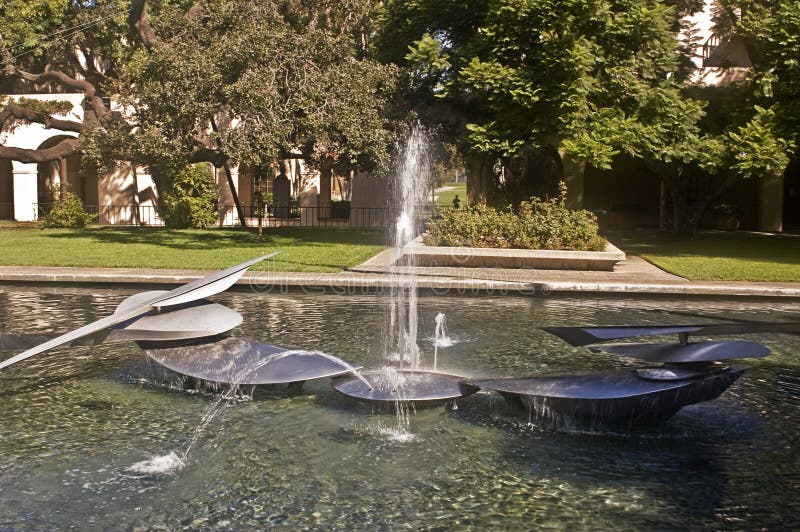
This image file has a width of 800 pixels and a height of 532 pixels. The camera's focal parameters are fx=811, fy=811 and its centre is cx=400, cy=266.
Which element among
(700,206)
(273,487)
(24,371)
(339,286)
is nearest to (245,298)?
(339,286)

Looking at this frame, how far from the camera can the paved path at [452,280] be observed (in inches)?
552

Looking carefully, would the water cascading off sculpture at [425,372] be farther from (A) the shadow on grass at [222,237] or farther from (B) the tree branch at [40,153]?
(B) the tree branch at [40,153]

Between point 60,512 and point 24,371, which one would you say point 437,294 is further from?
point 60,512

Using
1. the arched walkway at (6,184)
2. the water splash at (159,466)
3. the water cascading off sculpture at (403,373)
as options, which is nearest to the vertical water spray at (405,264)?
the water cascading off sculpture at (403,373)

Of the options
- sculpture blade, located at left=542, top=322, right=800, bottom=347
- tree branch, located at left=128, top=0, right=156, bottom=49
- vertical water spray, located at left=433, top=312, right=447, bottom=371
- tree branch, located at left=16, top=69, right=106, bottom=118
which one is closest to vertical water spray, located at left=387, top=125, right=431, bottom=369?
vertical water spray, located at left=433, top=312, right=447, bottom=371

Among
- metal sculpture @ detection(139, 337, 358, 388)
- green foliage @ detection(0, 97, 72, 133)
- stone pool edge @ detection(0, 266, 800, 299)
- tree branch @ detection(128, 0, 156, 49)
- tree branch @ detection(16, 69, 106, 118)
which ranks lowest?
metal sculpture @ detection(139, 337, 358, 388)

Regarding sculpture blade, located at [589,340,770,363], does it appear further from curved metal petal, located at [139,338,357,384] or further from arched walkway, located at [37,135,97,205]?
arched walkway, located at [37,135,97,205]

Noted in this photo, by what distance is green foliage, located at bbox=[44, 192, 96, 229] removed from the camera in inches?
1151

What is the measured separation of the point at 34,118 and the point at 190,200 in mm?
7277

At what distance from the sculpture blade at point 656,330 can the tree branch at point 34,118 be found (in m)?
28.5

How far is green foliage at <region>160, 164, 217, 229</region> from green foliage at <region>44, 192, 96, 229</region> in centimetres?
300

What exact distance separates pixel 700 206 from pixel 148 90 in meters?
17.2

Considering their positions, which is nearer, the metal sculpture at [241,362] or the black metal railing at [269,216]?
the metal sculpture at [241,362]

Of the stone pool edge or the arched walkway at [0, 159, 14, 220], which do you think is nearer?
the stone pool edge
